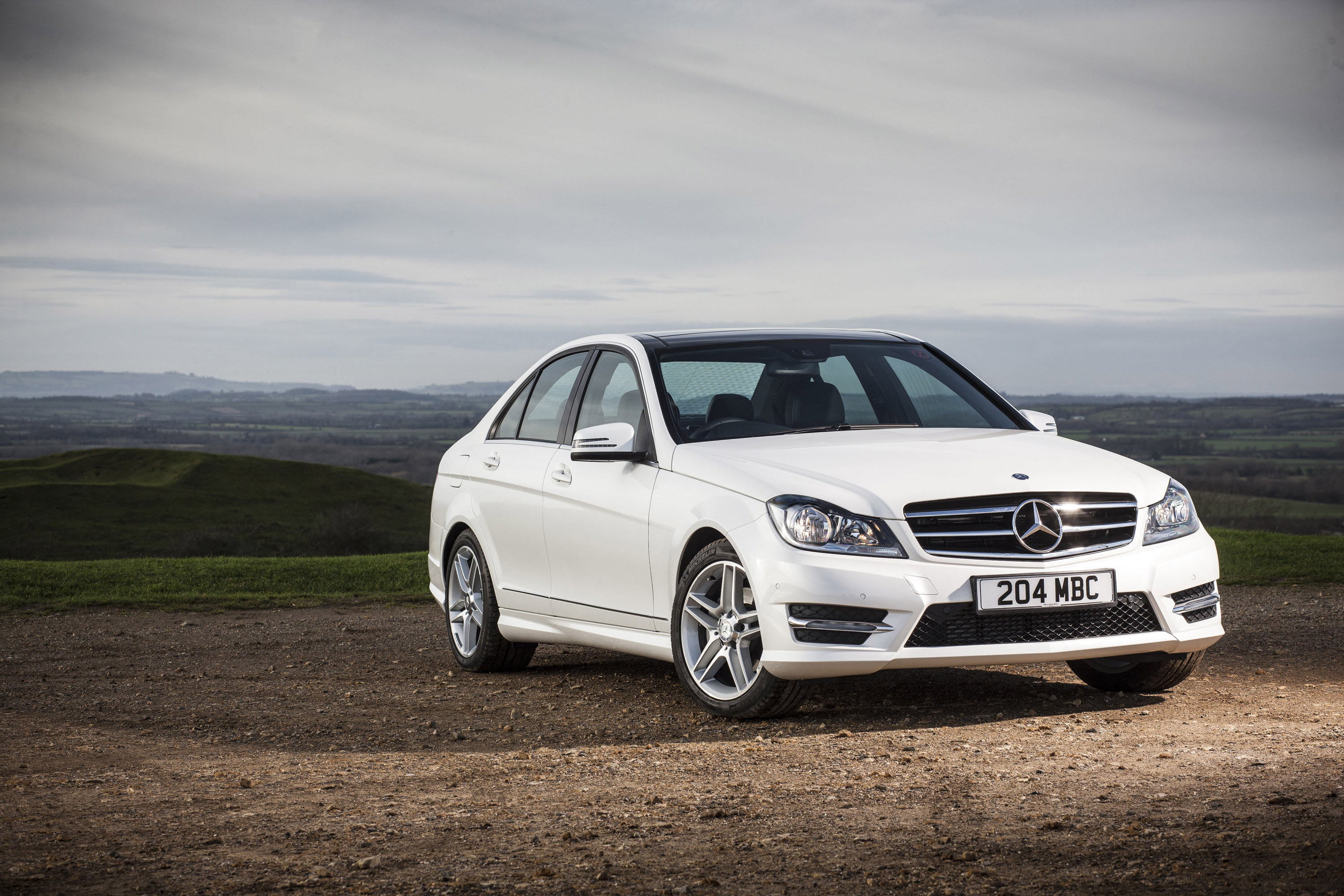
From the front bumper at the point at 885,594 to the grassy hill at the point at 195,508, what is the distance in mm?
51742

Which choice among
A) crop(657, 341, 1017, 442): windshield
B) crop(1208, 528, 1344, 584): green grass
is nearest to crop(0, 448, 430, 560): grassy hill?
crop(1208, 528, 1344, 584): green grass

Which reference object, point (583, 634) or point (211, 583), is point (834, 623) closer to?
point (583, 634)

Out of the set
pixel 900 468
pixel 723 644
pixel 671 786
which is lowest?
pixel 671 786

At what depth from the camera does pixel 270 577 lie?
58.6ft

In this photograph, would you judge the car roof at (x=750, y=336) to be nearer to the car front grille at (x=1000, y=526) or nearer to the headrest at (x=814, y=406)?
the headrest at (x=814, y=406)

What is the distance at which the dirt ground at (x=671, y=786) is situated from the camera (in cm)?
359

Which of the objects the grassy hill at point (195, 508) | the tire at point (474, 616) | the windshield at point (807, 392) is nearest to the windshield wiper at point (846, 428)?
the windshield at point (807, 392)

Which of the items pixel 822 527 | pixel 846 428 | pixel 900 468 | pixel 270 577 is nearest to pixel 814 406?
pixel 846 428

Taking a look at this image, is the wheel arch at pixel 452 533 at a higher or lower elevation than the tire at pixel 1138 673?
higher

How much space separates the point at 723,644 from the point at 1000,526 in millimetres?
1338

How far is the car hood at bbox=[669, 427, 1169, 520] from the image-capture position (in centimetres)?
563

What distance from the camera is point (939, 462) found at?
5.91 m

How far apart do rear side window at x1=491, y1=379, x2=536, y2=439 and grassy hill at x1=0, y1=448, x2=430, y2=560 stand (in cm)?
4863

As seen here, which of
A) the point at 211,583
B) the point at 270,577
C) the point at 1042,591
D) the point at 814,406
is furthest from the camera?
the point at 270,577
